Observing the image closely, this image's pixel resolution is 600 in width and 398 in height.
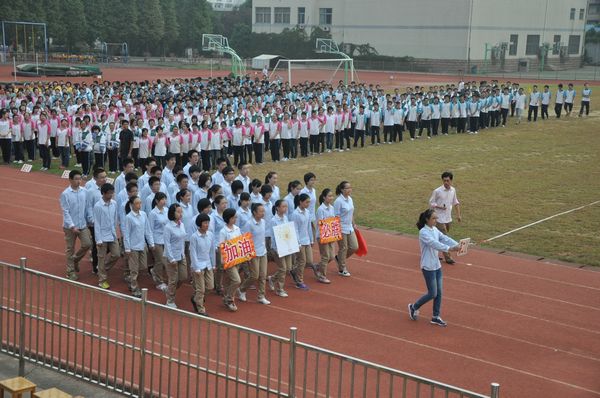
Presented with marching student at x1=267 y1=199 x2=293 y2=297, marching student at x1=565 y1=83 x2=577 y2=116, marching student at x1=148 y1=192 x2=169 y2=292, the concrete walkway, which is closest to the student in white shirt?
marching student at x1=267 y1=199 x2=293 y2=297

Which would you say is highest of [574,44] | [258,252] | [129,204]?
[574,44]

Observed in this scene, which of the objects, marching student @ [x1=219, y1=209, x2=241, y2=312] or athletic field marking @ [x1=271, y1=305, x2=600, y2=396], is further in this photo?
marching student @ [x1=219, y1=209, x2=241, y2=312]

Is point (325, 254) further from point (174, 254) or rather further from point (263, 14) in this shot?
point (263, 14)

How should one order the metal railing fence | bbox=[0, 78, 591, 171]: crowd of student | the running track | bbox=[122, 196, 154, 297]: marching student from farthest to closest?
bbox=[0, 78, 591, 171]: crowd of student < bbox=[122, 196, 154, 297]: marching student < the running track < the metal railing fence

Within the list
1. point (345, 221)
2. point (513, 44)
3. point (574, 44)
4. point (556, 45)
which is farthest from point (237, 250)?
point (574, 44)

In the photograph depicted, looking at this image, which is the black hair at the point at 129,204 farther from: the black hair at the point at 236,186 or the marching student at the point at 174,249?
the black hair at the point at 236,186

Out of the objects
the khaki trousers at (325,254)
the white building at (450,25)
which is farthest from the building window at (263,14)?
the khaki trousers at (325,254)

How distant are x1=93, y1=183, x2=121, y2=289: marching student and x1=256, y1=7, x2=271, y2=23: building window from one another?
69.4 m

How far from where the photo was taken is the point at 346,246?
13125mm

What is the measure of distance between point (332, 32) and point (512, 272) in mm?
64376

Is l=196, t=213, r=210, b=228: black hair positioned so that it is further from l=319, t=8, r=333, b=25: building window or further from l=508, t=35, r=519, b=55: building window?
l=319, t=8, r=333, b=25: building window

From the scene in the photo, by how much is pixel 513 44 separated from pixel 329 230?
63.2m

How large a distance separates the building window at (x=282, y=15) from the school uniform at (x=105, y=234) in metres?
68.7

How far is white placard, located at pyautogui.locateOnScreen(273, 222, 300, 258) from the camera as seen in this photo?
11.8 m
